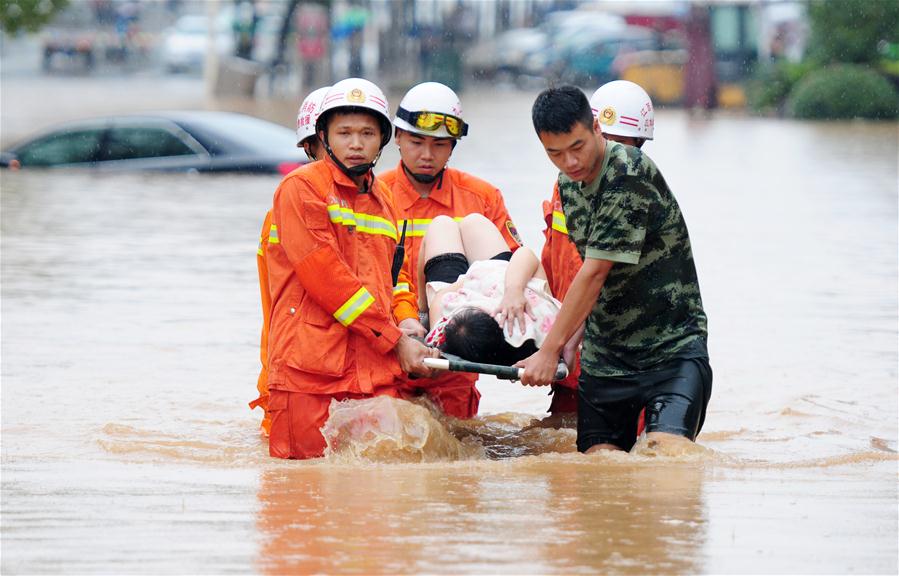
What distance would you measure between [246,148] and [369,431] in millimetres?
12885

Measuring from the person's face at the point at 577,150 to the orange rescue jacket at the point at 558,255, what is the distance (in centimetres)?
86

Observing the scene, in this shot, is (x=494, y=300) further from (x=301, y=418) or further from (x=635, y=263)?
(x=301, y=418)

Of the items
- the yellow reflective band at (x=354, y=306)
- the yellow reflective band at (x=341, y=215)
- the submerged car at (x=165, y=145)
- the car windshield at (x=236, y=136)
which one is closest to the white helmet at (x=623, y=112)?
the yellow reflective band at (x=341, y=215)

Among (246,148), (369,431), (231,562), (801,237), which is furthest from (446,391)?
(246,148)

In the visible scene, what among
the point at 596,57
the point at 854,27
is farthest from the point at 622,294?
the point at 596,57

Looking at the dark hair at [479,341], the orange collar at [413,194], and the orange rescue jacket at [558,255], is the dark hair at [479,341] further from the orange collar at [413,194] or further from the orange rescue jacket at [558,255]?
the orange collar at [413,194]

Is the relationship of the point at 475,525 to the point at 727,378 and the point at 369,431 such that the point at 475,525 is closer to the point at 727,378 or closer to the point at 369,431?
the point at 369,431

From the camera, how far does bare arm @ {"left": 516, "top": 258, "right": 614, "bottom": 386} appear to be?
640 cm

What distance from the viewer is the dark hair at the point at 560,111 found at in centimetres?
618

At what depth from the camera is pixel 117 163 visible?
20.3 meters

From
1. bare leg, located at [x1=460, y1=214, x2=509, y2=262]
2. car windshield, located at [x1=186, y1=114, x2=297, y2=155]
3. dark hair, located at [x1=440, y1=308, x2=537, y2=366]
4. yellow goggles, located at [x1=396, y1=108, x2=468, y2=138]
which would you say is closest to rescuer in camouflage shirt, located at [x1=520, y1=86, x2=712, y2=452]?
dark hair, located at [x1=440, y1=308, x2=537, y2=366]

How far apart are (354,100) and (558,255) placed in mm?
1195

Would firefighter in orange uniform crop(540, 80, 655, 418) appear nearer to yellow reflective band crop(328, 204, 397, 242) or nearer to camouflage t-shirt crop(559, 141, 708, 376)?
camouflage t-shirt crop(559, 141, 708, 376)

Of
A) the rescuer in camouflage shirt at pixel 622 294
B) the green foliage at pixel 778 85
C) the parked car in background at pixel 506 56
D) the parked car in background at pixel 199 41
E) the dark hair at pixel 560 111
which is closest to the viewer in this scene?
the dark hair at pixel 560 111
